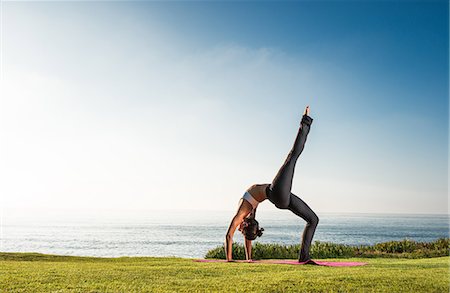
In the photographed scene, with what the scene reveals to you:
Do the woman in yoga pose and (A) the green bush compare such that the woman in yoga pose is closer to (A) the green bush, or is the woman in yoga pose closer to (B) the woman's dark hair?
(B) the woman's dark hair

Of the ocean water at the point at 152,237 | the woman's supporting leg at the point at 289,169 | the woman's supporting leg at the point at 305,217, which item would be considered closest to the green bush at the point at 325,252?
the woman's supporting leg at the point at 305,217

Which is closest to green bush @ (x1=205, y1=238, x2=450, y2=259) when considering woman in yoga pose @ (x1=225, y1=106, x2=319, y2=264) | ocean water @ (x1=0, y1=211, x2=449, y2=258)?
woman in yoga pose @ (x1=225, y1=106, x2=319, y2=264)

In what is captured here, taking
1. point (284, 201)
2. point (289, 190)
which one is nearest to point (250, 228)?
point (284, 201)

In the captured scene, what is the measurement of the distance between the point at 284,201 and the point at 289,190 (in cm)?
27

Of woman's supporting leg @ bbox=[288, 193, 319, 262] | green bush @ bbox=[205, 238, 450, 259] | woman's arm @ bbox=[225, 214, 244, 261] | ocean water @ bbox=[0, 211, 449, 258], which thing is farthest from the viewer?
ocean water @ bbox=[0, 211, 449, 258]

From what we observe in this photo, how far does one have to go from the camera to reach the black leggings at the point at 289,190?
353 inches

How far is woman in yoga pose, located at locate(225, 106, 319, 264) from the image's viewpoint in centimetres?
899

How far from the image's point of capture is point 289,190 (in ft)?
29.7

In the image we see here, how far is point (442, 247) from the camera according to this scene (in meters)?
16.8

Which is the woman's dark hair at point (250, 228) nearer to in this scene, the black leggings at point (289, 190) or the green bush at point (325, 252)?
the black leggings at point (289, 190)

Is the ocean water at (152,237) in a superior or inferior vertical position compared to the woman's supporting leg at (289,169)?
A: inferior

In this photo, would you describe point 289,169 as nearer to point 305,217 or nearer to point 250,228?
point 305,217

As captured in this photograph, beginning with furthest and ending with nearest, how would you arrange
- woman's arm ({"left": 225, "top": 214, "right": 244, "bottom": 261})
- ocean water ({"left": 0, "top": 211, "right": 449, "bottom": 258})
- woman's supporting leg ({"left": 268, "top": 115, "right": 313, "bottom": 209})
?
ocean water ({"left": 0, "top": 211, "right": 449, "bottom": 258}) → woman's arm ({"left": 225, "top": 214, "right": 244, "bottom": 261}) → woman's supporting leg ({"left": 268, "top": 115, "right": 313, "bottom": 209})

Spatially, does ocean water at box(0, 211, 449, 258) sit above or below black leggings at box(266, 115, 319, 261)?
below
